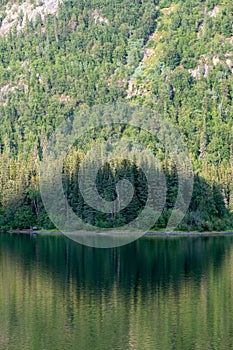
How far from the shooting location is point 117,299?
73.4 meters

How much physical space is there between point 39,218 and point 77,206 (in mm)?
8459

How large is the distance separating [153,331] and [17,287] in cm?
2280

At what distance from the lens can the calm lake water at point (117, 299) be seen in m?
58.9

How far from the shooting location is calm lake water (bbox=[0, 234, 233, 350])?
58.9 meters

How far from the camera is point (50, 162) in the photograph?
162 m

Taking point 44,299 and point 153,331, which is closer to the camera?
point 153,331

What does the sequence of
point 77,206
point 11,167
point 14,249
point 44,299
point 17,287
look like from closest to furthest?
point 44,299 → point 17,287 → point 14,249 → point 77,206 → point 11,167

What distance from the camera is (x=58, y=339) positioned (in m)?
58.9

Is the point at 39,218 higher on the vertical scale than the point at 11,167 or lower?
lower

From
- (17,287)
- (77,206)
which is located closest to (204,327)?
(17,287)

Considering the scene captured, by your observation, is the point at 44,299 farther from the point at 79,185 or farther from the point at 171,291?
the point at 79,185

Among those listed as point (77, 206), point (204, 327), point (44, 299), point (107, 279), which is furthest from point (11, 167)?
point (204, 327)

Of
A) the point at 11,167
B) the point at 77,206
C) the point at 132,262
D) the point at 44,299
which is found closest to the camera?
the point at 44,299

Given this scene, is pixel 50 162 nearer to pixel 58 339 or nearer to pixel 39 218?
pixel 39 218
